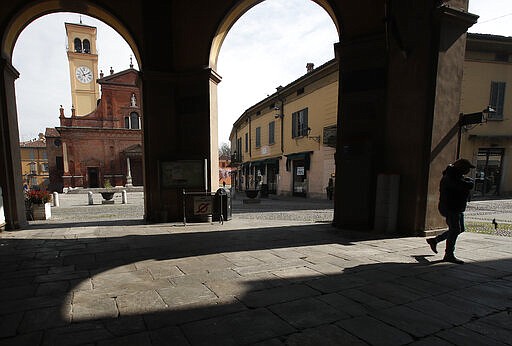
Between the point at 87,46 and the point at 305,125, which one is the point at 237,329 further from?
the point at 87,46

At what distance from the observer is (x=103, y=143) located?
3441 cm

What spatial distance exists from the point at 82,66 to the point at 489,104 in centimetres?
4916

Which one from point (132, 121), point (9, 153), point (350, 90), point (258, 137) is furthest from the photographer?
point (132, 121)

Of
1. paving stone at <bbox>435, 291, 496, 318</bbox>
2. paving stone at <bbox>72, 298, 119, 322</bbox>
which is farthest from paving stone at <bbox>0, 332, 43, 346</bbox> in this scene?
paving stone at <bbox>435, 291, 496, 318</bbox>

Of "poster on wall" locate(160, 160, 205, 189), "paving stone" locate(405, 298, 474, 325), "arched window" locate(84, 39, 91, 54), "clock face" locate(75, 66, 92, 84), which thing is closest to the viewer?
"paving stone" locate(405, 298, 474, 325)

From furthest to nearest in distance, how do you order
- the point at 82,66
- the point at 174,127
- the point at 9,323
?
the point at 82,66, the point at 174,127, the point at 9,323

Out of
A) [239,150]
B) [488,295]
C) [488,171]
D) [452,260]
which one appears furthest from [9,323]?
[239,150]

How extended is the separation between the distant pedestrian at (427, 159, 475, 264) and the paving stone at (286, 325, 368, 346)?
287cm

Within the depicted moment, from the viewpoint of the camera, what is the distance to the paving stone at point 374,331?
208cm

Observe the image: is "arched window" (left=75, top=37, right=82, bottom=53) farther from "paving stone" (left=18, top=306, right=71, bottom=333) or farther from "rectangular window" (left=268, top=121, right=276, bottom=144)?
"paving stone" (left=18, top=306, right=71, bottom=333)

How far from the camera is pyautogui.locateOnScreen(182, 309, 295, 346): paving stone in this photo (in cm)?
210

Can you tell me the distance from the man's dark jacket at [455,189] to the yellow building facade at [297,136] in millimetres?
11710

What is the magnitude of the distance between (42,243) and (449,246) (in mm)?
7451

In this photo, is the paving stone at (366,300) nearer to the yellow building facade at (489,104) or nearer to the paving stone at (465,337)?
the paving stone at (465,337)
